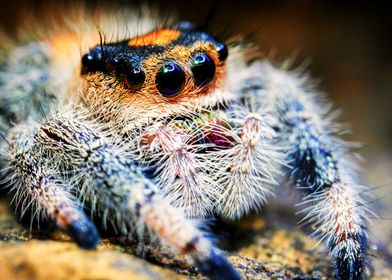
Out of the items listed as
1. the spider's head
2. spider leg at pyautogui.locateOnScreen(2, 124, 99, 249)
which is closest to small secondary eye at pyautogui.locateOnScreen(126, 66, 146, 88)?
the spider's head

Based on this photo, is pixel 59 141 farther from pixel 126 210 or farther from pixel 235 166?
pixel 235 166

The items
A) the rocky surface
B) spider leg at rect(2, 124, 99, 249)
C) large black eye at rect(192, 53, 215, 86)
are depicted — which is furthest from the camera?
large black eye at rect(192, 53, 215, 86)

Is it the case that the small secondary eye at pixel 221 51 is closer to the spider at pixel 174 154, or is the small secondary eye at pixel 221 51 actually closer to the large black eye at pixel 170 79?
the spider at pixel 174 154

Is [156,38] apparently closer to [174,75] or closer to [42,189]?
[174,75]

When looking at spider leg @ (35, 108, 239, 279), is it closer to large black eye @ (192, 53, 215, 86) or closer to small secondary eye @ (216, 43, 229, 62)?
large black eye @ (192, 53, 215, 86)

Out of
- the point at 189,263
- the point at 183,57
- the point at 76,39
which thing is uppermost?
the point at 76,39

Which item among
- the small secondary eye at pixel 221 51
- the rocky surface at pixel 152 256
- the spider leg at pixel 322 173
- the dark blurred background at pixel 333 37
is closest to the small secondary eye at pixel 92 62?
the small secondary eye at pixel 221 51

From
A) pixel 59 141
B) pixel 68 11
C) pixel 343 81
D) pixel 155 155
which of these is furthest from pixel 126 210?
pixel 343 81
